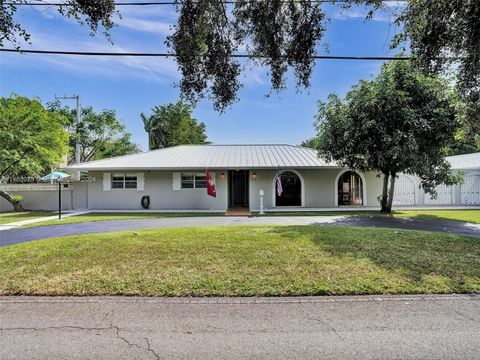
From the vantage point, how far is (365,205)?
19531mm

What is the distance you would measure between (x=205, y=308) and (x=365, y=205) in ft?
56.1

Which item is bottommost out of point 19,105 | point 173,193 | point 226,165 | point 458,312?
point 458,312

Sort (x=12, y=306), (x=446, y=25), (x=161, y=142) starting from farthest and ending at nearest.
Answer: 1. (x=161, y=142)
2. (x=446, y=25)
3. (x=12, y=306)

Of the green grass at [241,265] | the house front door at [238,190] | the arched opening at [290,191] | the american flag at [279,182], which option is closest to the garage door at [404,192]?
the arched opening at [290,191]

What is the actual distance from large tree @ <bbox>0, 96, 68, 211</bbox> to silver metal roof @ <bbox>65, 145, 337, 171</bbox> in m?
3.49

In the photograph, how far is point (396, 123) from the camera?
1397 centimetres

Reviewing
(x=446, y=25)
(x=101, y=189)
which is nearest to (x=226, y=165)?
(x=101, y=189)

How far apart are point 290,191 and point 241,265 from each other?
13.9m

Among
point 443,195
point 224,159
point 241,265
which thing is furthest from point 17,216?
point 443,195

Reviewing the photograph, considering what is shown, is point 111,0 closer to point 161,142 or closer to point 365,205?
point 365,205

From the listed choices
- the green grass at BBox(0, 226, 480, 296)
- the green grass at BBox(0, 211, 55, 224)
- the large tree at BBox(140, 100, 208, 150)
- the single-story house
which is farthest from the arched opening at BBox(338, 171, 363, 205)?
the large tree at BBox(140, 100, 208, 150)

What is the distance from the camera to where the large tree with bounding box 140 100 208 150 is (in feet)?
134

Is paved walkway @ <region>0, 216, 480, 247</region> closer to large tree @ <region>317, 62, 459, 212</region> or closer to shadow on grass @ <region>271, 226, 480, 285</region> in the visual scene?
large tree @ <region>317, 62, 459, 212</region>

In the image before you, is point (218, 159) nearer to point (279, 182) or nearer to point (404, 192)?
point (279, 182)
